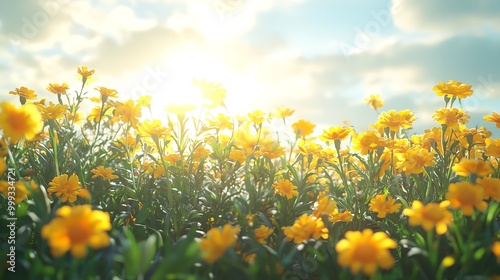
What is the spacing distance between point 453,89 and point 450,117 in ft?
0.91

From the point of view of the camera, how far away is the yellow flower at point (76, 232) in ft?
3.38

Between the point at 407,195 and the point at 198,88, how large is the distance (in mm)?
1546

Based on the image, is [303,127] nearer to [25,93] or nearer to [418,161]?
[418,161]

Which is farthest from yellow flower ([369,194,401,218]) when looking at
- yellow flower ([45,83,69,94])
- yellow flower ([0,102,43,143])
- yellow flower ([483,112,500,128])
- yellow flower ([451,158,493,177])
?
yellow flower ([45,83,69,94])

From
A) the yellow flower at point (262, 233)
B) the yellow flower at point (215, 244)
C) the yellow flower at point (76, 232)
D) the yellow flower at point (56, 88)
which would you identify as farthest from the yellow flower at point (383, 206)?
the yellow flower at point (56, 88)

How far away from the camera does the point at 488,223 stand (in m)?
1.54

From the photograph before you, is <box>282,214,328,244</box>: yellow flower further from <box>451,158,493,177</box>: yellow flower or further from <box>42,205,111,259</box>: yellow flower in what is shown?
<box>42,205,111,259</box>: yellow flower

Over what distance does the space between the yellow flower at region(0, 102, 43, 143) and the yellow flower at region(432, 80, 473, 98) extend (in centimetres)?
228

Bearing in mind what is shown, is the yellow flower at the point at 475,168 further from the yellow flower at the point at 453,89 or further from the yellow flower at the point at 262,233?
the yellow flower at the point at 453,89

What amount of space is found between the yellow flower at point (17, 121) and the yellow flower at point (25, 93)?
4.41 ft

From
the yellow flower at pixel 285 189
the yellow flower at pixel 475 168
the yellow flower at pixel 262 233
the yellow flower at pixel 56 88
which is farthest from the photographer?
the yellow flower at pixel 56 88

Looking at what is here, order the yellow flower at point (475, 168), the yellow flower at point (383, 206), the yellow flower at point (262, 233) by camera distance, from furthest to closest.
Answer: the yellow flower at point (383, 206) → the yellow flower at point (262, 233) → the yellow flower at point (475, 168)

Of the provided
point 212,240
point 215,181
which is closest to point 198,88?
point 215,181

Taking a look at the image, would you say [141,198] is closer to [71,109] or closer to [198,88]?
[198,88]
